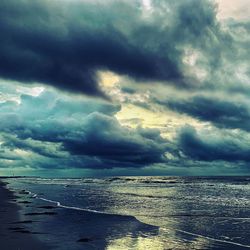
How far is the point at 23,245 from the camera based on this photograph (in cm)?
2109

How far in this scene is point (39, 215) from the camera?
36.5 meters

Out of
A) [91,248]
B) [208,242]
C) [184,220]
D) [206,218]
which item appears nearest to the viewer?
[91,248]

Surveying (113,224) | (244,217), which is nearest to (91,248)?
(113,224)

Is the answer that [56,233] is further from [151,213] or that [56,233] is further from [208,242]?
[151,213]

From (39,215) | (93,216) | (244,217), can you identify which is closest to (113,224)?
(93,216)

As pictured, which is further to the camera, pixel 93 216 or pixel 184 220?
pixel 93 216

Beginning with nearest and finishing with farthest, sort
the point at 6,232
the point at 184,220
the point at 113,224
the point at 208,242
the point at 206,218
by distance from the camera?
the point at 208,242 → the point at 6,232 → the point at 113,224 → the point at 184,220 → the point at 206,218

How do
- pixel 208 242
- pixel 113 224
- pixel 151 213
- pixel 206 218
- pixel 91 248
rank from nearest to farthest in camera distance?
pixel 91 248 → pixel 208 242 → pixel 113 224 → pixel 206 218 → pixel 151 213

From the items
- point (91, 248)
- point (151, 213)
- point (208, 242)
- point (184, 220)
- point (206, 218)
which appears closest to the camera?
point (91, 248)

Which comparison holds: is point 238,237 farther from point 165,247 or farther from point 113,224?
point 113,224

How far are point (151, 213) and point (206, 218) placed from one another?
653cm

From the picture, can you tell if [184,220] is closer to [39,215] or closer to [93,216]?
[93,216]

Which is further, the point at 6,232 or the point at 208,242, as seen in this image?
the point at 6,232

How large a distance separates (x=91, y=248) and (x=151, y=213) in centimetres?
2017
